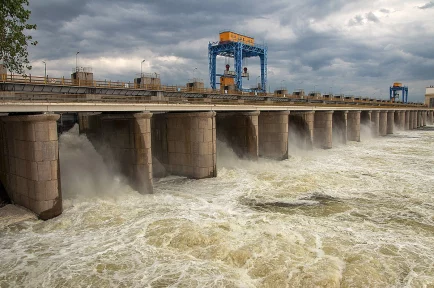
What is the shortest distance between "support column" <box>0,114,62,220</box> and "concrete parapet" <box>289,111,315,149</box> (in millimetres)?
33700

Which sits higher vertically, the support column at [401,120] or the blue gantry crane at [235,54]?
the blue gantry crane at [235,54]

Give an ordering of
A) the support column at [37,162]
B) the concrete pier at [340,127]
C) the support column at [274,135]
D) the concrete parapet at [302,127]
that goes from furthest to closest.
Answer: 1. the concrete pier at [340,127]
2. the concrete parapet at [302,127]
3. the support column at [274,135]
4. the support column at [37,162]

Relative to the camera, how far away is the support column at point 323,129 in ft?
162

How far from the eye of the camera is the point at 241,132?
36.0m

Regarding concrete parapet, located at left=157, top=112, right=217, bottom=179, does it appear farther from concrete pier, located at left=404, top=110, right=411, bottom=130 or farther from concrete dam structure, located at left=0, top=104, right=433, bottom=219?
concrete pier, located at left=404, top=110, right=411, bottom=130

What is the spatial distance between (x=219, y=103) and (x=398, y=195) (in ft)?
54.9

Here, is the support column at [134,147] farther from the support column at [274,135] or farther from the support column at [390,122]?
the support column at [390,122]

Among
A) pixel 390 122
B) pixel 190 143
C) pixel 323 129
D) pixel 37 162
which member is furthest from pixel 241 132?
pixel 390 122

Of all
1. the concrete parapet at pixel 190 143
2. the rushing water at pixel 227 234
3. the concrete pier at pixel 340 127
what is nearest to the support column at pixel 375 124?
the concrete pier at pixel 340 127

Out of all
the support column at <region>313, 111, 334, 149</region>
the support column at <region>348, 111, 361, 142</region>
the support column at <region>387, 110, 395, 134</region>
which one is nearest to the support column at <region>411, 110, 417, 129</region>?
the support column at <region>387, 110, 395, 134</region>

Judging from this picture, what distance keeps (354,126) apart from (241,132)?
3359 centimetres

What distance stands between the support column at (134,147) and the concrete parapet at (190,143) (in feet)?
17.7

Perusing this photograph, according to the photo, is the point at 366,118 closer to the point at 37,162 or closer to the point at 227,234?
the point at 227,234

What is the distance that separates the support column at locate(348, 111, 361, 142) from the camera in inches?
2367
